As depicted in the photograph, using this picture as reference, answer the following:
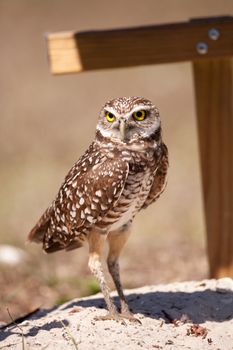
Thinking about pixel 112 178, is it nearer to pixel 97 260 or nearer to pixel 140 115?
pixel 140 115

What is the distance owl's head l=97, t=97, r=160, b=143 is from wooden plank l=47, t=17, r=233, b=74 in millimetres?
897

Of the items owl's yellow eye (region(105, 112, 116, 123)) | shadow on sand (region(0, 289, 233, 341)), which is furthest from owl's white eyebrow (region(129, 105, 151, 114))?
shadow on sand (region(0, 289, 233, 341))

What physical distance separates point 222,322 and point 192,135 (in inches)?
232

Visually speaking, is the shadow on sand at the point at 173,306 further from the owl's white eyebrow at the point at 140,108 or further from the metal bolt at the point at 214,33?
the metal bolt at the point at 214,33

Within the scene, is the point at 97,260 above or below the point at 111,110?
below

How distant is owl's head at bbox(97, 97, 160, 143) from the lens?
14.0ft

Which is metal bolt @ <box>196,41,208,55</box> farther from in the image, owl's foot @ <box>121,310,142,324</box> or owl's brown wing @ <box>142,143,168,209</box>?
owl's foot @ <box>121,310,142,324</box>

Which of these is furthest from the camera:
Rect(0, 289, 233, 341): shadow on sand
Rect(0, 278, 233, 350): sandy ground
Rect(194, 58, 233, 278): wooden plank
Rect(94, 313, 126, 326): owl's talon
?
Rect(194, 58, 233, 278): wooden plank

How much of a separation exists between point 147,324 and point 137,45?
1.82m

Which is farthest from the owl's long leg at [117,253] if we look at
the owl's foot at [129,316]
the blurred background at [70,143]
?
the blurred background at [70,143]

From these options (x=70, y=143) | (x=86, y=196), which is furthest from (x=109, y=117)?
(x=70, y=143)

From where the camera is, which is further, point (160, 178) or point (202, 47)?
point (202, 47)

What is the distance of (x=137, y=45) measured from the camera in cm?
519

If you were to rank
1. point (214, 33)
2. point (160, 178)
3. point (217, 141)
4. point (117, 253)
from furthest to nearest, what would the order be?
point (217, 141), point (214, 33), point (117, 253), point (160, 178)
